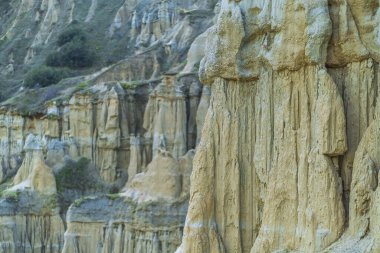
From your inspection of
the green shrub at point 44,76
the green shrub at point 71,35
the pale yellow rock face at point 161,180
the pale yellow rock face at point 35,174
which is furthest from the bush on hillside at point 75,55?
the pale yellow rock face at point 161,180

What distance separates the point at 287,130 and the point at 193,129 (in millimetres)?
21808

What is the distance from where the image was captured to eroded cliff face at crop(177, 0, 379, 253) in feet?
53.4

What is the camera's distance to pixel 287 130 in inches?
679

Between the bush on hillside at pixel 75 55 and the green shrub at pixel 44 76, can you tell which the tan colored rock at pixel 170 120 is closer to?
the green shrub at pixel 44 76

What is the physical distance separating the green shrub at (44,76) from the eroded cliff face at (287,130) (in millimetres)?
41572

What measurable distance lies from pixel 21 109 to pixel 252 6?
105ft

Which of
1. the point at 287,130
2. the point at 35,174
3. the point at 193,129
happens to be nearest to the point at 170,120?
the point at 193,129

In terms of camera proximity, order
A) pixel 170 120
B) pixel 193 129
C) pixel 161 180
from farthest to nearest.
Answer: pixel 193 129 < pixel 170 120 < pixel 161 180

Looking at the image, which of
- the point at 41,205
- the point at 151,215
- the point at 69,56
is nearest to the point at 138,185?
the point at 151,215

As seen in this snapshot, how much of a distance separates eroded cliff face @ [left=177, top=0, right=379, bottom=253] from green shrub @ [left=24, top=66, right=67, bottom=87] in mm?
41572

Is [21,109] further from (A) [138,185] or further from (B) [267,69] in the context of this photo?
(B) [267,69]

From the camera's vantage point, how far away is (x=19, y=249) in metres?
41.7

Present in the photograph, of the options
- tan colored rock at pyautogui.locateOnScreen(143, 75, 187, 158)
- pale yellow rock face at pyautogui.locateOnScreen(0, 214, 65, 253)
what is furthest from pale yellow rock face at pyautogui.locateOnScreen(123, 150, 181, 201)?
pale yellow rock face at pyautogui.locateOnScreen(0, 214, 65, 253)

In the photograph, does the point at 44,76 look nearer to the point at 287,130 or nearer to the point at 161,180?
the point at 161,180
